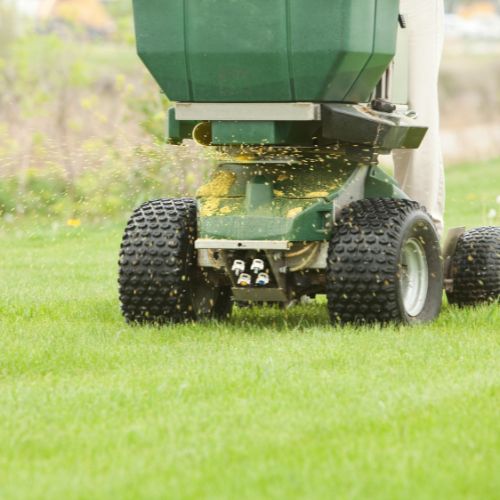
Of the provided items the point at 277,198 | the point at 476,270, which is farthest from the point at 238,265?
the point at 476,270

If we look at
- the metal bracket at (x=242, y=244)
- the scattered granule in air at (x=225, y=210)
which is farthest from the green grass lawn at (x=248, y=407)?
the scattered granule in air at (x=225, y=210)

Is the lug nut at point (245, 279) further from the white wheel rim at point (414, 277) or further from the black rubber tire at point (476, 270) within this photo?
the black rubber tire at point (476, 270)

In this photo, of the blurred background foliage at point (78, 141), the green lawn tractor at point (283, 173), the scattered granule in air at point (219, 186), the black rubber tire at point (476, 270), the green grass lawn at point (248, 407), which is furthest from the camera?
the blurred background foliage at point (78, 141)

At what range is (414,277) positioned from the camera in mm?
5422

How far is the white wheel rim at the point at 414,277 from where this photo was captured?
533cm

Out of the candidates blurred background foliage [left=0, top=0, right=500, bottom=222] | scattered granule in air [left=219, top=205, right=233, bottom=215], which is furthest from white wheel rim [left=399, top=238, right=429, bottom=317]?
blurred background foliage [left=0, top=0, right=500, bottom=222]

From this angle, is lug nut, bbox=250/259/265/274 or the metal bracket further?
lug nut, bbox=250/259/265/274

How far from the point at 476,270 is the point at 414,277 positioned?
55 cm

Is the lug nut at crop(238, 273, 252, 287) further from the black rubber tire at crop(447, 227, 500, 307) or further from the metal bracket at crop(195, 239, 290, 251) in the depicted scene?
the black rubber tire at crop(447, 227, 500, 307)

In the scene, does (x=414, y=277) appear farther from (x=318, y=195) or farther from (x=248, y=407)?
(x=248, y=407)

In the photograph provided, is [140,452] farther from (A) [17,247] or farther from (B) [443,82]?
(B) [443,82]

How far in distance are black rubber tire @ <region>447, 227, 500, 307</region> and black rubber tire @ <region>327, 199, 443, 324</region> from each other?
764mm

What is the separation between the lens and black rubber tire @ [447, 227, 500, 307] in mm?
5855

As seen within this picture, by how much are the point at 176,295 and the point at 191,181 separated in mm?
4559
